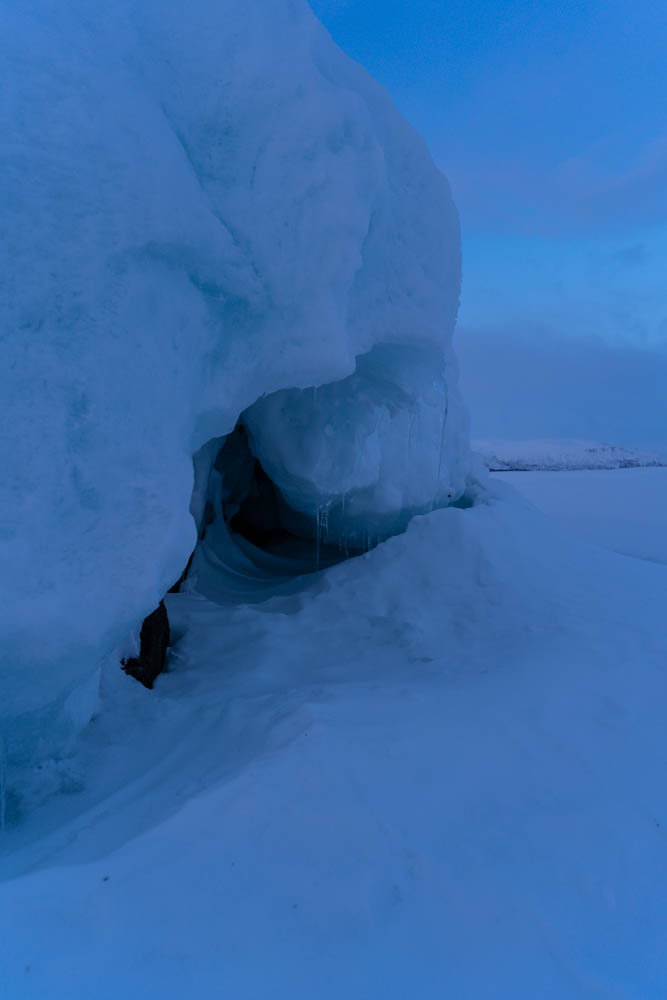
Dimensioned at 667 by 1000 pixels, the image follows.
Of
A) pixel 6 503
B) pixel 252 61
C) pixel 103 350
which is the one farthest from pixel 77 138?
pixel 6 503

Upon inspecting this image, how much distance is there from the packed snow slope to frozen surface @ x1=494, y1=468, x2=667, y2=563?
5.71 m

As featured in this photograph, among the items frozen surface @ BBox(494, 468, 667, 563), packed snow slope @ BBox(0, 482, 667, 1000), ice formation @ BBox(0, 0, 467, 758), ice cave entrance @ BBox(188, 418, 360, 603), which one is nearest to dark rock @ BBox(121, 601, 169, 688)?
packed snow slope @ BBox(0, 482, 667, 1000)

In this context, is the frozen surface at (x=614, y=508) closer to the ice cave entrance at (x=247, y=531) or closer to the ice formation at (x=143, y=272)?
the ice cave entrance at (x=247, y=531)

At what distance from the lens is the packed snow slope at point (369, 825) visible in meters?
1.53

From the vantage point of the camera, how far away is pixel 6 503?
2.15 metres

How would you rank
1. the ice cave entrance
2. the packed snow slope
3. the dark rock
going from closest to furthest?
the packed snow slope
the dark rock
the ice cave entrance

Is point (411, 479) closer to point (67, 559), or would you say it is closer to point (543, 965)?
point (67, 559)

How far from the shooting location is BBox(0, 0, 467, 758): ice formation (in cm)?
224

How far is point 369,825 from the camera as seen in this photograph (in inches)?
79.7

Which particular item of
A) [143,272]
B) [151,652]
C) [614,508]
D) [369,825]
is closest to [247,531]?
[151,652]

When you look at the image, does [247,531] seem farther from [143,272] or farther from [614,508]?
[614,508]

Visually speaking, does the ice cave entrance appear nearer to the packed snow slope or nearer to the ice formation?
the packed snow slope

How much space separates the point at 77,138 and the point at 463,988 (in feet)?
Answer: 10.7

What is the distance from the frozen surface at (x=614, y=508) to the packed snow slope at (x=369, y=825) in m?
5.71
